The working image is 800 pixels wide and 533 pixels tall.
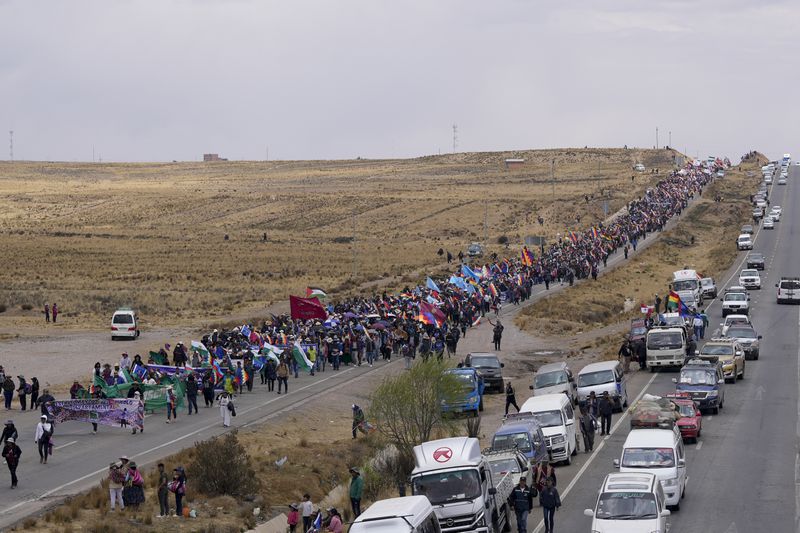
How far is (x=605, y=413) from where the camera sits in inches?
1371

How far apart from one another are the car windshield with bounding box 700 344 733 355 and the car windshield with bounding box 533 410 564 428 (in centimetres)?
1388

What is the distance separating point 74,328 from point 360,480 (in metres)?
41.6

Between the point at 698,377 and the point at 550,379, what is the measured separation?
4744mm

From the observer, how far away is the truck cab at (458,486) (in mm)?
22438

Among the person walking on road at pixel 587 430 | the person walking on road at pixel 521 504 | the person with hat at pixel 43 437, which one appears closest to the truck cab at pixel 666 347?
the person walking on road at pixel 587 430

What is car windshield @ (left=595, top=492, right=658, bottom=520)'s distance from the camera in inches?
858

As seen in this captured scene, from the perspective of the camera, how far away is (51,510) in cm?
2595

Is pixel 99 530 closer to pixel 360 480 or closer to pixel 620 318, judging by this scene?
pixel 360 480

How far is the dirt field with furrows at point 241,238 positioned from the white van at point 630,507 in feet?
156

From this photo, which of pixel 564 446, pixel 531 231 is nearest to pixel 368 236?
pixel 531 231

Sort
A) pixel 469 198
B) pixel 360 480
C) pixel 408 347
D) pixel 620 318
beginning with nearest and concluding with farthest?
1. pixel 360 480
2. pixel 408 347
3. pixel 620 318
4. pixel 469 198

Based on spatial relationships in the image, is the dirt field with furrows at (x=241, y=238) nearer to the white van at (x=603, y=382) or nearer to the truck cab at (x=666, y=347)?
the truck cab at (x=666, y=347)

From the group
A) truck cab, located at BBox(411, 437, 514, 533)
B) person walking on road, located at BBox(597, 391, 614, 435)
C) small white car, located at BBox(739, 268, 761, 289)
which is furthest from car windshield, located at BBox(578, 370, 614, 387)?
small white car, located at BBox(739, 268, 761, 289)

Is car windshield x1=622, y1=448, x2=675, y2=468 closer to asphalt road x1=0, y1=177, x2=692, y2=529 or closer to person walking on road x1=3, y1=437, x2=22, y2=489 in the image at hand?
asphalt road x1=0, y1=177, x2=692, y2=529
